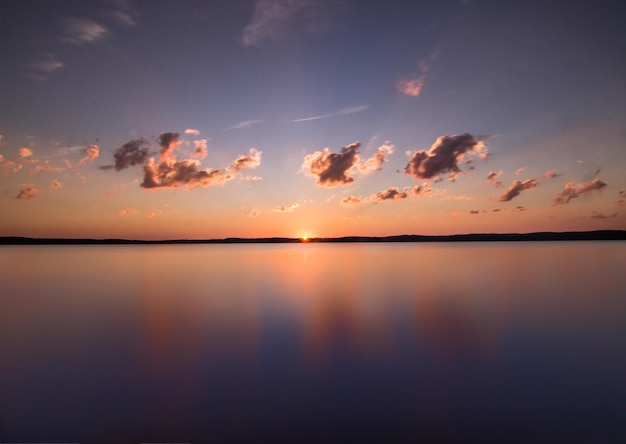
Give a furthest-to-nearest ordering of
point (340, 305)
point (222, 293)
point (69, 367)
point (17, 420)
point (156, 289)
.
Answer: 1. point (156, 289)
2. point (222, 293)
3. point (340, 305)
4. point (69, 367)
5. point (17, 420)

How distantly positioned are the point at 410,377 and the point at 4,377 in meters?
9.59

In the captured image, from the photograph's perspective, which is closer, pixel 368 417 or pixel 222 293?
pixel 368 417

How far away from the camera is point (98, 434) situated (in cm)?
555

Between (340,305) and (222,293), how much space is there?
7.98m

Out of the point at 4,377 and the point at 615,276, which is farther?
the point at 615,276

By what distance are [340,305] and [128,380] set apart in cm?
1093

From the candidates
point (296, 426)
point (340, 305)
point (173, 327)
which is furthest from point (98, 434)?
point (340, 305)

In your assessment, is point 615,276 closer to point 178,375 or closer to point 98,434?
point 178,375

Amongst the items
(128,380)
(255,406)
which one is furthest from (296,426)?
(128,380)

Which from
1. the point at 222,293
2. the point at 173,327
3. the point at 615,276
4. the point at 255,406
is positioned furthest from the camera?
the point at 615,276

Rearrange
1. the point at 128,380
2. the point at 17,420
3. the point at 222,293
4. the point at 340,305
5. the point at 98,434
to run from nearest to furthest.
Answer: the point at 98,434 < the point at 17,420 < the point at 128,380 < the point at 340,305 < the point at 222,293

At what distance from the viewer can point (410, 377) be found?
7.95 meters

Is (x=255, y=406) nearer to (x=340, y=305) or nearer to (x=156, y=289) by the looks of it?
(x=340, y=305)

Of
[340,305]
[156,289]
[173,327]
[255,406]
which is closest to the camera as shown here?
[255,406]
